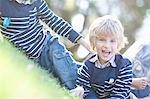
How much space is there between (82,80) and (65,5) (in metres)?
5.33

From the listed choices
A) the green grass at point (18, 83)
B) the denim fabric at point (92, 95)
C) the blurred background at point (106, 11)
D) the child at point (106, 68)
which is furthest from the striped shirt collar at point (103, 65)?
the blurred background at point (106, 11)

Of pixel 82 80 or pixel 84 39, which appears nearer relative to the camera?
pixel 82 80

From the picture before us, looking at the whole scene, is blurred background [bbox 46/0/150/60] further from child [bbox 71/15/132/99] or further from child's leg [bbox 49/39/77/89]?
child [bbox 71/15/132/99]

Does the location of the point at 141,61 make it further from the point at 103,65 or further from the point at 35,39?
the point at 35,39

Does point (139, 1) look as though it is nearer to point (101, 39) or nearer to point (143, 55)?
point (143, 55)

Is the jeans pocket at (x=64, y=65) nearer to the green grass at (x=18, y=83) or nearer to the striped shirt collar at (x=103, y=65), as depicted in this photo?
the striped shirt collar at (x=103, y=65)

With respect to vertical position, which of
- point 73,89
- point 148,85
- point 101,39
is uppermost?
point 101,39

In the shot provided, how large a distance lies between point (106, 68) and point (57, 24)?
506 mm

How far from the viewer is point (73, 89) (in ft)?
9.12


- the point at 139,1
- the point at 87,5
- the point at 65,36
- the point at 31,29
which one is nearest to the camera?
the point at 31,29

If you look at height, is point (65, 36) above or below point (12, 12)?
below

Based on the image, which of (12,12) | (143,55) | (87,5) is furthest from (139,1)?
(12,12)

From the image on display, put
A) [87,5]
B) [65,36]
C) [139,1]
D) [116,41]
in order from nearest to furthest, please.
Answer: [116,41] → [65,36] → [87,5] → [139,1]

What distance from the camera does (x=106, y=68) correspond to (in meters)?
2.83
